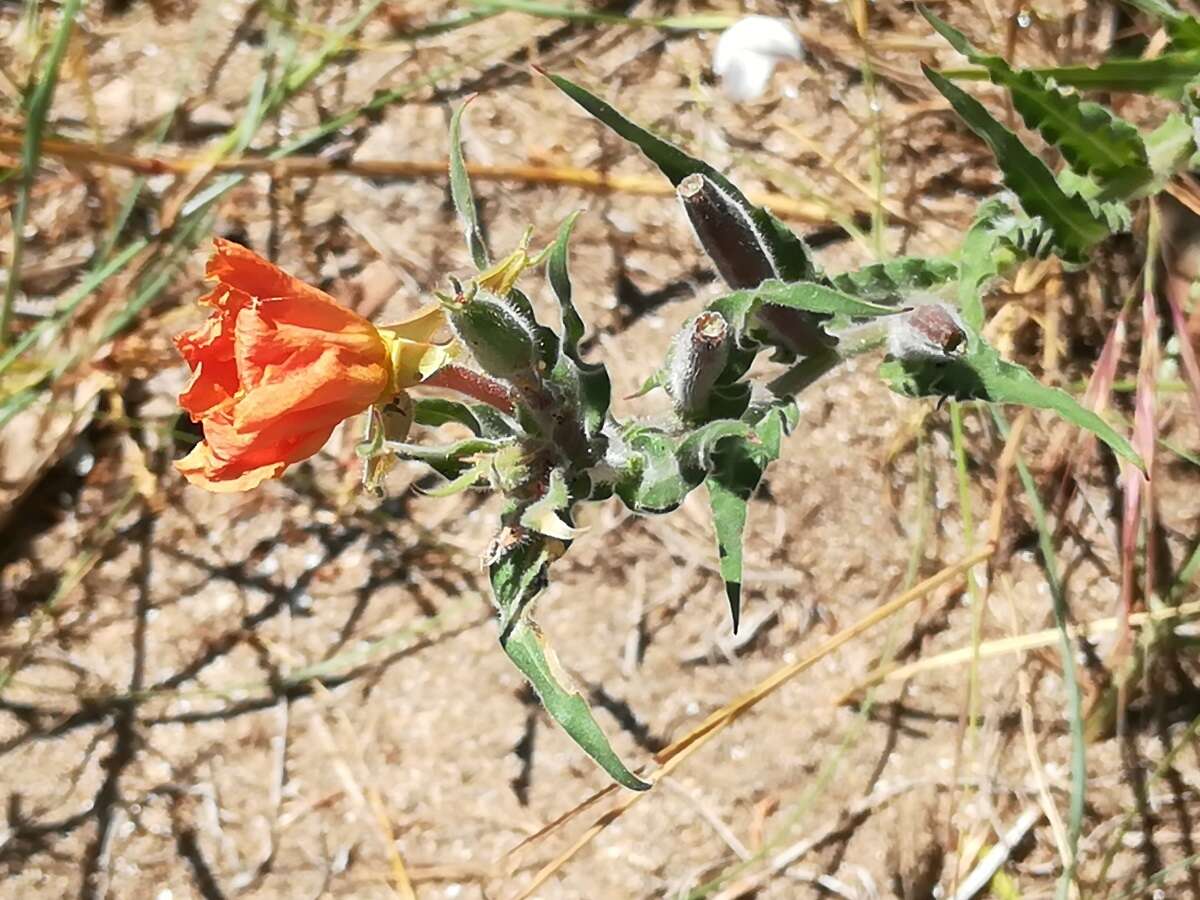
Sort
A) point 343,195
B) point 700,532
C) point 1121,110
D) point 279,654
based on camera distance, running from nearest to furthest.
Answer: point 1121,110 → point 700,532 → point 279,654 → point 343,195

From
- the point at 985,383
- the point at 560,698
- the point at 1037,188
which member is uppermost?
the point at 1037,188

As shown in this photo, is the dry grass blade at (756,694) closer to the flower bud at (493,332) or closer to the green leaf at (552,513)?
the green leaf at (552,513)

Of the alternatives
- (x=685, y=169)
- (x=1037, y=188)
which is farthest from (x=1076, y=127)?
(x=685, y=169)

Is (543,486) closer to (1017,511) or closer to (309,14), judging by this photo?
(1017,511)

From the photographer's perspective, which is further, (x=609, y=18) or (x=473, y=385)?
(x=609, y=18)

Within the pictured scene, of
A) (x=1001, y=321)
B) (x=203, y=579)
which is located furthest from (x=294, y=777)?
(x=1001, y=321)

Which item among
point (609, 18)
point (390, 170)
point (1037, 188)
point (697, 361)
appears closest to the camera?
point (697, 361)

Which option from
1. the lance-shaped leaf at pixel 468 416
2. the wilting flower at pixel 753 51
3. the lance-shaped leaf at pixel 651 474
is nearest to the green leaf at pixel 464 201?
the lance-shaped leaf at pixel 468 416

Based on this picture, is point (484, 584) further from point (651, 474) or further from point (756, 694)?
point (651, 474)
